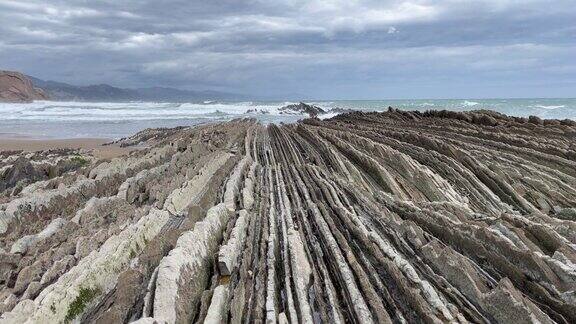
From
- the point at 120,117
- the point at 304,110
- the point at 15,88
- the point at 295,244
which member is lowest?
the point at 120,117

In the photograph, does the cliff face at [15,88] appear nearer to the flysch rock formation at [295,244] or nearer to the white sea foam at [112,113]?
the white sea foam at [112,113]

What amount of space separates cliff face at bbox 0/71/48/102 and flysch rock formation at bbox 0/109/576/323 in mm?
101729

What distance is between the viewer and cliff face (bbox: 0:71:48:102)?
325ft

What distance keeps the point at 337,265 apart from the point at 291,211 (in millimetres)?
2727

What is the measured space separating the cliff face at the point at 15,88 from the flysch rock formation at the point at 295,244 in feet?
334

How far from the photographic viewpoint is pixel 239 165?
1255 centimetres

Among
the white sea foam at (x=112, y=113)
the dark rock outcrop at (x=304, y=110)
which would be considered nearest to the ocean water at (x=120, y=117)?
the white sea foam at (x=112, y=113)

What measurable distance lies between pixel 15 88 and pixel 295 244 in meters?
115

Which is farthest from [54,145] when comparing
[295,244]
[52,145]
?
[295,244]

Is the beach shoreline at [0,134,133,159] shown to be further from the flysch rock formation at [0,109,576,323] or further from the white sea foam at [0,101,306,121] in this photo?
the white sea foam at [0,101,306,121]

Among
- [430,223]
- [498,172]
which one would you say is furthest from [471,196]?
[430,223]

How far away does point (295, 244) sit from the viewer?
679 centimetres

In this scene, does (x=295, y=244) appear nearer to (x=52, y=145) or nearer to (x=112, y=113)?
(x=52, y=145)

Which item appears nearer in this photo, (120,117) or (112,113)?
(120,117)
